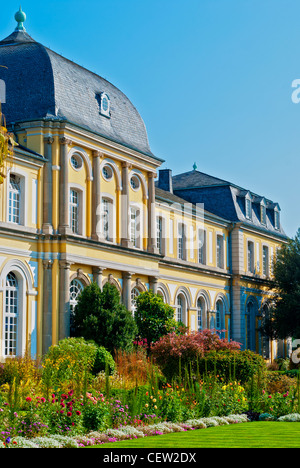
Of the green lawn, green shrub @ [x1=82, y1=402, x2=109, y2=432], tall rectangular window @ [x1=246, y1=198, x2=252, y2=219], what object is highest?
tall rectangular window @ [x1=246, y1=198, x2=252, y2=219]

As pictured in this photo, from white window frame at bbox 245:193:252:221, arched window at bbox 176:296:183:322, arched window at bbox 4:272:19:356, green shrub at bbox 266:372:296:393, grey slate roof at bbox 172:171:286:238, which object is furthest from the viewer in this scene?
white window frame at bbox 245:193:252:221

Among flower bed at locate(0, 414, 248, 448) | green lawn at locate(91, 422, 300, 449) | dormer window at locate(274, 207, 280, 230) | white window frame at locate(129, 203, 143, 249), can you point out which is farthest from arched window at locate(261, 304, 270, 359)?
green lawn at locate(91, 422, 300, 449)

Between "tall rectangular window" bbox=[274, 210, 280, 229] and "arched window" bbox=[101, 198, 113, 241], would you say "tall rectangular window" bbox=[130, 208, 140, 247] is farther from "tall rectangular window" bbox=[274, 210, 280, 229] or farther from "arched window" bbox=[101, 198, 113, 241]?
"tall rectangular window" bbox=[274, 210, 280, 229]

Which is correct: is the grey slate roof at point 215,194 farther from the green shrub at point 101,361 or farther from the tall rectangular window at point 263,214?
the green shrub at point 101,361

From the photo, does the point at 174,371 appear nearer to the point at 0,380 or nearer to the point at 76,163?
the point at 0,380

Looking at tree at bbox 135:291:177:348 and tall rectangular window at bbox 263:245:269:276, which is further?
tall rectangular window at bbox 263:245:269:276

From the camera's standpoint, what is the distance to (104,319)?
104ft

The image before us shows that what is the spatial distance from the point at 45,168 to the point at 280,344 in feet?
101

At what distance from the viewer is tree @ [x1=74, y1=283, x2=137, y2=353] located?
31516 mm

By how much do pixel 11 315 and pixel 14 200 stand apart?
4.46 metres

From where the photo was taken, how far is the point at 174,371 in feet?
88.9

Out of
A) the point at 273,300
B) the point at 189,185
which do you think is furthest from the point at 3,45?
the point at 273,300

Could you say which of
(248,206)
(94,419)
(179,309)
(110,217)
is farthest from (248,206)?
(94,419)

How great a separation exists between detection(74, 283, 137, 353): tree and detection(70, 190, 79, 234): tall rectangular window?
106 inches
